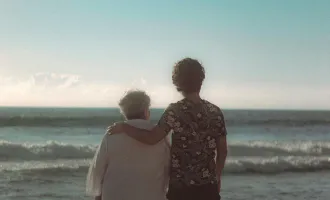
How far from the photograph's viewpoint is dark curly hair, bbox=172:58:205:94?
127 inches

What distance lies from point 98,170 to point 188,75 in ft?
2.52

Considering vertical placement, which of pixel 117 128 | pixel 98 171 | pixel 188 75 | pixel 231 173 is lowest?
pixel 231 173

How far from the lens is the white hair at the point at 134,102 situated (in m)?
3.34

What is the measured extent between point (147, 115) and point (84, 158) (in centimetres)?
1226

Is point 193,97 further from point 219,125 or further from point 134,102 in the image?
point 134,102

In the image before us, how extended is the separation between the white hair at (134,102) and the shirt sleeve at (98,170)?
0.20m

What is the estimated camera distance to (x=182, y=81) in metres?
3.26

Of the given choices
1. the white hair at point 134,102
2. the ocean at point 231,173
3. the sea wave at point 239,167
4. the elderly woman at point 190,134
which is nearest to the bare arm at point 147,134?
the elderly woman at point 190,134

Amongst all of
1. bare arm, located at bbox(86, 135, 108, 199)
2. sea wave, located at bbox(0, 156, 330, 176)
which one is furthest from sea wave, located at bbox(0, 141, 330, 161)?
bare arm, located at bbox(86, 135, 108, 199)

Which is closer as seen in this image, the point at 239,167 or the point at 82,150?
the point at 239,167

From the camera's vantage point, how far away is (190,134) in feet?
10.6

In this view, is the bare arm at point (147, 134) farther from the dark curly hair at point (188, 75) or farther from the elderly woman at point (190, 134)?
the dark curly hair at point (188, 75)

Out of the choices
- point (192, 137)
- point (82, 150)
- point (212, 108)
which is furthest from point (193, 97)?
point (82, 150)

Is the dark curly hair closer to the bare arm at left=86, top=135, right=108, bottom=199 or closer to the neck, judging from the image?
the neck
